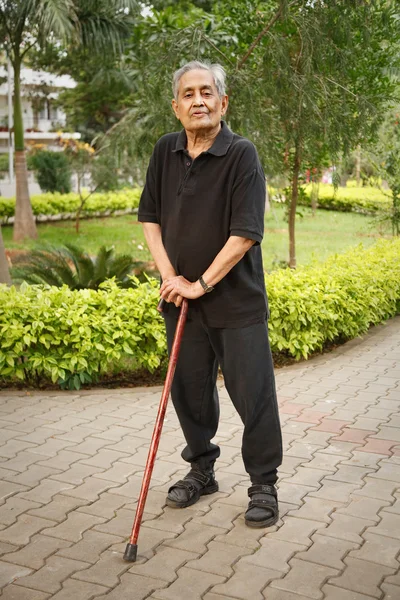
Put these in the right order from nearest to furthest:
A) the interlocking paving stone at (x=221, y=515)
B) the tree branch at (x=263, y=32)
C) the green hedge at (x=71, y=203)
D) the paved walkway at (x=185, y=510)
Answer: the paved walkway at (x=185, y=510) → the interlocking paving stone at (x=221, y=515) → the tree branch at (x=263, y=32) → the green hedge at (x=71, y=203)

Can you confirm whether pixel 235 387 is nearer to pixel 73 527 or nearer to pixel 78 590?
pixel 73 527

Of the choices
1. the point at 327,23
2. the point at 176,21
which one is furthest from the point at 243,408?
the point at 176,21

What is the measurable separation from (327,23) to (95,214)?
51.1 feet

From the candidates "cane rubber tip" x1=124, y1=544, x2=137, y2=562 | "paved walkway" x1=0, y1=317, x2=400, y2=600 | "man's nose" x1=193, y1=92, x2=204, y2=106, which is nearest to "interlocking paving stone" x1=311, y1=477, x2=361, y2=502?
"paved walkway" x1=0, y1=317, x2=400, y2=600

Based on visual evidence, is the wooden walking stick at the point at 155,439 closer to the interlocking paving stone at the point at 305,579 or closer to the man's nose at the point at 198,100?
the interlocking paving stone at the point at 305,579

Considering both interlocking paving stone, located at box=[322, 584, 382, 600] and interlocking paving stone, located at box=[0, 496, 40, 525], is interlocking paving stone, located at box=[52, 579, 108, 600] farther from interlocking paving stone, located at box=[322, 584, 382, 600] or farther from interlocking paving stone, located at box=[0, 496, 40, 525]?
interlocking paving stone, located at box=[322, 584, 382, 600]

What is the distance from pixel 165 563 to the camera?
3.32 metres

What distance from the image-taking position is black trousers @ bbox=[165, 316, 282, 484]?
3.66 m

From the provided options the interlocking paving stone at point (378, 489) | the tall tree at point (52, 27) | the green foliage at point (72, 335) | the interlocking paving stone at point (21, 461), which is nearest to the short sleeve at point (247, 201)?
the interlocking paving stone at point (378, 489)

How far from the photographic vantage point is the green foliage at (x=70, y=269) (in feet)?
24.9

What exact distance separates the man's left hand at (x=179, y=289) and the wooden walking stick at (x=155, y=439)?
59 millimetres

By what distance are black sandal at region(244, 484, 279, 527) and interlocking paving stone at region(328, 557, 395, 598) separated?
0.44 metres

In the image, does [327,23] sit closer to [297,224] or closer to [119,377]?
[119,377]

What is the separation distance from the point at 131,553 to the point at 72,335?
2859mm
